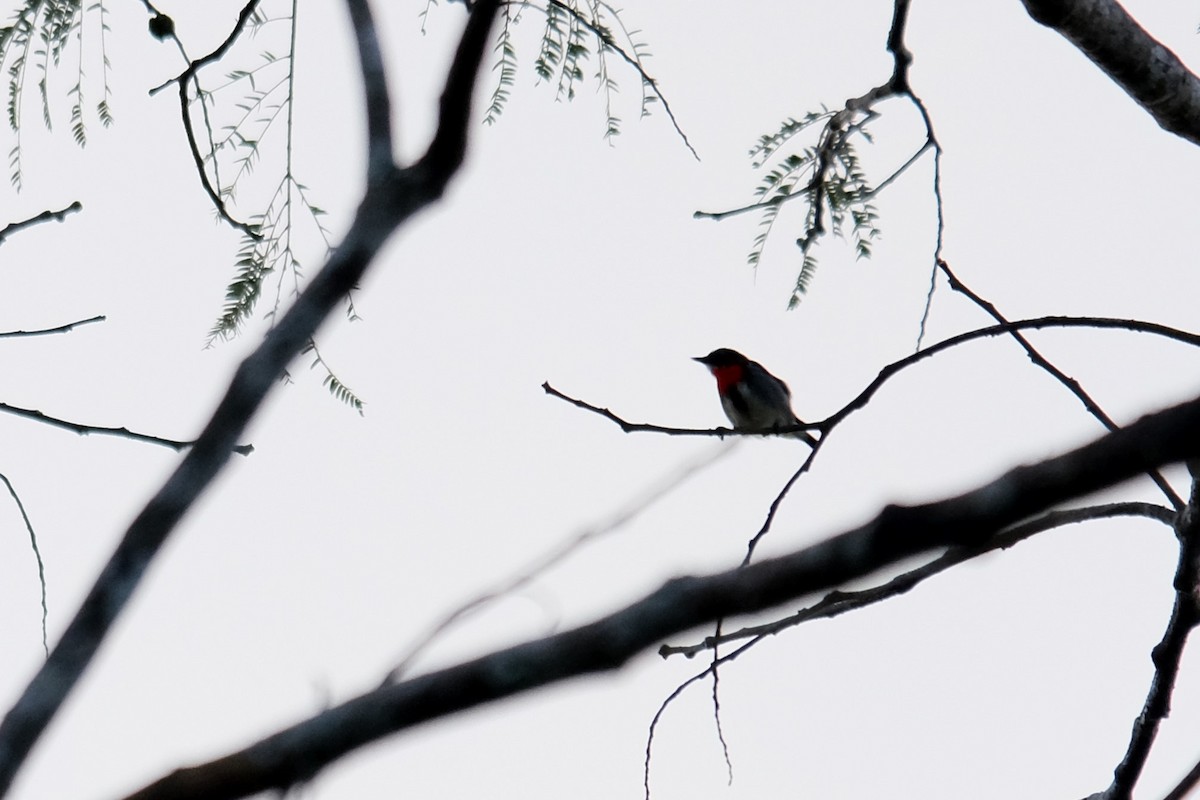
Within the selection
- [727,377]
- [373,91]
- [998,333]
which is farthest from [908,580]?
[727,377]

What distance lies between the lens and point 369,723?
2.25 ft

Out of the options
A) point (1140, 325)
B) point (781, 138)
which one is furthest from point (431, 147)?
point (781, 138)

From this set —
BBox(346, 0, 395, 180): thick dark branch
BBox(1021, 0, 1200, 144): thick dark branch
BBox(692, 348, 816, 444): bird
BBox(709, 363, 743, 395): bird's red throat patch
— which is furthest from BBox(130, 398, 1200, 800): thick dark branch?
BBox(709, 363, 743, 395): bird's red throat patch

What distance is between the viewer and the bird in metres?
6.42

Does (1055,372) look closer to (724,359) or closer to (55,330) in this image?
(55,330)

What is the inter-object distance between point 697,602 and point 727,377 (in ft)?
20.3

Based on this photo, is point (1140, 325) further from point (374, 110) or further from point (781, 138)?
point (781, 138)

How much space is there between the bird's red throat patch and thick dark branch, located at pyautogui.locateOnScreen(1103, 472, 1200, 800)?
4.82 m

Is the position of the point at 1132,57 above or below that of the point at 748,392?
below

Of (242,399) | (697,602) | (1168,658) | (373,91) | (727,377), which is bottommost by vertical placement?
(697,602)

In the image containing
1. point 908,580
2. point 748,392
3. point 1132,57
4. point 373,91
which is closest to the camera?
point 373,91

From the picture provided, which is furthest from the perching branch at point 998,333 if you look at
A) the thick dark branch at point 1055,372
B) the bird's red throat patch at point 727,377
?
the bird's red throat patch at point 727,377

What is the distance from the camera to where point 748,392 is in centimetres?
657

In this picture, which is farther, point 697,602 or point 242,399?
point 242,399
